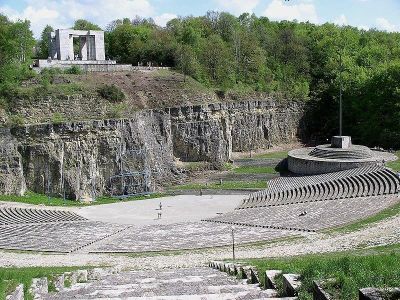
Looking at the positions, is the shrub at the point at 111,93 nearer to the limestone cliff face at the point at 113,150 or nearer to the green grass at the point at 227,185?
the limestone cliff face at the point at 113,150

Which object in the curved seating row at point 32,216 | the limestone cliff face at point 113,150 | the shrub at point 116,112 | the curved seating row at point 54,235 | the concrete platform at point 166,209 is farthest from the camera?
the shrub at point 116,112

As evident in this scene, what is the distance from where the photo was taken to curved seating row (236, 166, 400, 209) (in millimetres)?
33312

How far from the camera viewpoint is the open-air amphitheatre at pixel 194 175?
1312 cm

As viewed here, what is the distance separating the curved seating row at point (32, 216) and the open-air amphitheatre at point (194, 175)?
222mm

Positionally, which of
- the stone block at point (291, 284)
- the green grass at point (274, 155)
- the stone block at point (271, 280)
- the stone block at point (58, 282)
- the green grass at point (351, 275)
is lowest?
the green grass at point (274, 155)

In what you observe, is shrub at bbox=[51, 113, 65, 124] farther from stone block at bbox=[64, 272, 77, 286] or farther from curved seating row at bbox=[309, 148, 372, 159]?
stone block at bbox=[64, 272, 77, 286]

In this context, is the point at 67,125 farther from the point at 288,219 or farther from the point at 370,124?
the point at 370,124

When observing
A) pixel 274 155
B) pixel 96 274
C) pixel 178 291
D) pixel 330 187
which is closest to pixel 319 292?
pixel 178 291

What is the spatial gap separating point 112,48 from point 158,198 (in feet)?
133

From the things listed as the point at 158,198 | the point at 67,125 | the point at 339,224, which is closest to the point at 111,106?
the point at 67,125

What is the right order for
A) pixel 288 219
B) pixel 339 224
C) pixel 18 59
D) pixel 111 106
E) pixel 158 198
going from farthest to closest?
1. pixel 18 59
2. pixel 111 106
3. pixel 158 198
4. pixel 288 219
5. pixel 339 224

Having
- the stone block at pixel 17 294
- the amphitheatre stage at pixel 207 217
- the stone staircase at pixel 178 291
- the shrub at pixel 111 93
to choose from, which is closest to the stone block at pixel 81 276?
the stone staircase at pixel 178 291

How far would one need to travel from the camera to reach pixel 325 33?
266 ft

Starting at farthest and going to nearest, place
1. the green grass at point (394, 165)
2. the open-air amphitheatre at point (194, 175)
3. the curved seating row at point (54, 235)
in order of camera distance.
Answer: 1. the green grass at point (394, 165)
2. the curved seating row at point (54, 235)
3. the open-air amphitheatre at point (194, 175)
